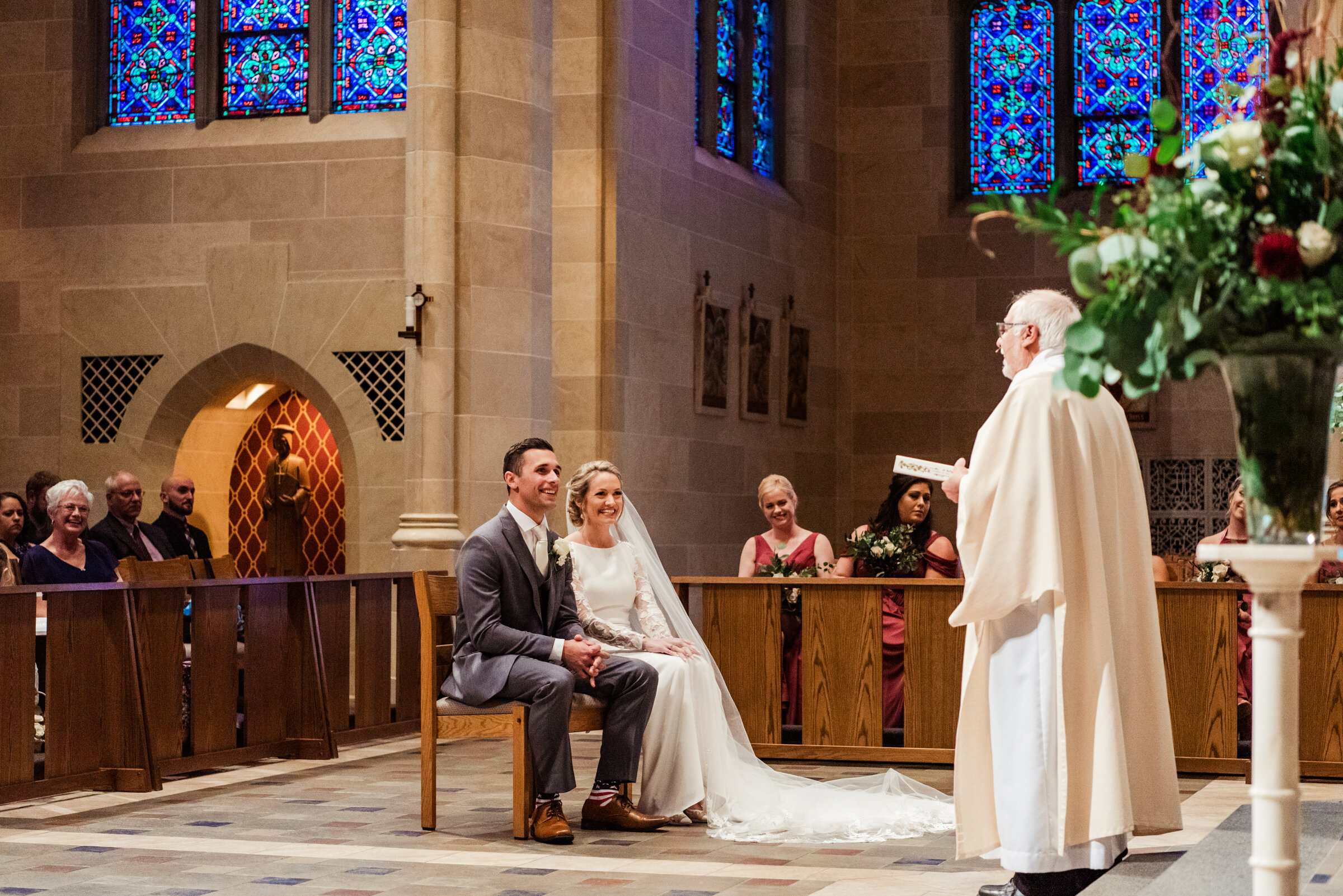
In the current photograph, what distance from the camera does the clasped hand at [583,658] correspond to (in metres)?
6.71

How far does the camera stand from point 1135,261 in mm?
2758

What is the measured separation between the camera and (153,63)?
14.0 metres

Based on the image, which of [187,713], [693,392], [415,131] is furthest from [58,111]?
[187,713]

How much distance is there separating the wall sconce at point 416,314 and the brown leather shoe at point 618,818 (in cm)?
484

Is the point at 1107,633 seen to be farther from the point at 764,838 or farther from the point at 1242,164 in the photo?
the point at 1242,164

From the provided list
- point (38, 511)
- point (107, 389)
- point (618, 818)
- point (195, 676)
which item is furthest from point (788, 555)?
point (107, 389)

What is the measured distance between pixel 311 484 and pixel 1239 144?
12041mm

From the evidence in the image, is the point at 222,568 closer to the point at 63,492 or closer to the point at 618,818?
the point at 63,492

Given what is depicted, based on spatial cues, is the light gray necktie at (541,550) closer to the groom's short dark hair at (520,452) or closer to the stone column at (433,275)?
the groom's short dark hair at (520,452)

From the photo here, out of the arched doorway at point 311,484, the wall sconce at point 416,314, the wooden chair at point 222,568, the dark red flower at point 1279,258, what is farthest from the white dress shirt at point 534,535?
the arched doorway at point 311,484

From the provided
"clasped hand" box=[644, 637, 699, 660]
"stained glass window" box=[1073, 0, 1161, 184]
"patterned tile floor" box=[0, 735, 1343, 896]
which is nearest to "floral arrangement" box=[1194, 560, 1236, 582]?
"patterned tile floor" box=[0, 735, 1343, 896]

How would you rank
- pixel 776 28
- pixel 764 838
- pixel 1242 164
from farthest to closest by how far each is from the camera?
pixel 776 28, pixel 764 838, pixel 1242 164

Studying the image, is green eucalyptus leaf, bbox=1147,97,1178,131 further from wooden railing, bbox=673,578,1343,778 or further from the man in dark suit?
the man in dark suit

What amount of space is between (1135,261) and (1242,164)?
0.71 feet
